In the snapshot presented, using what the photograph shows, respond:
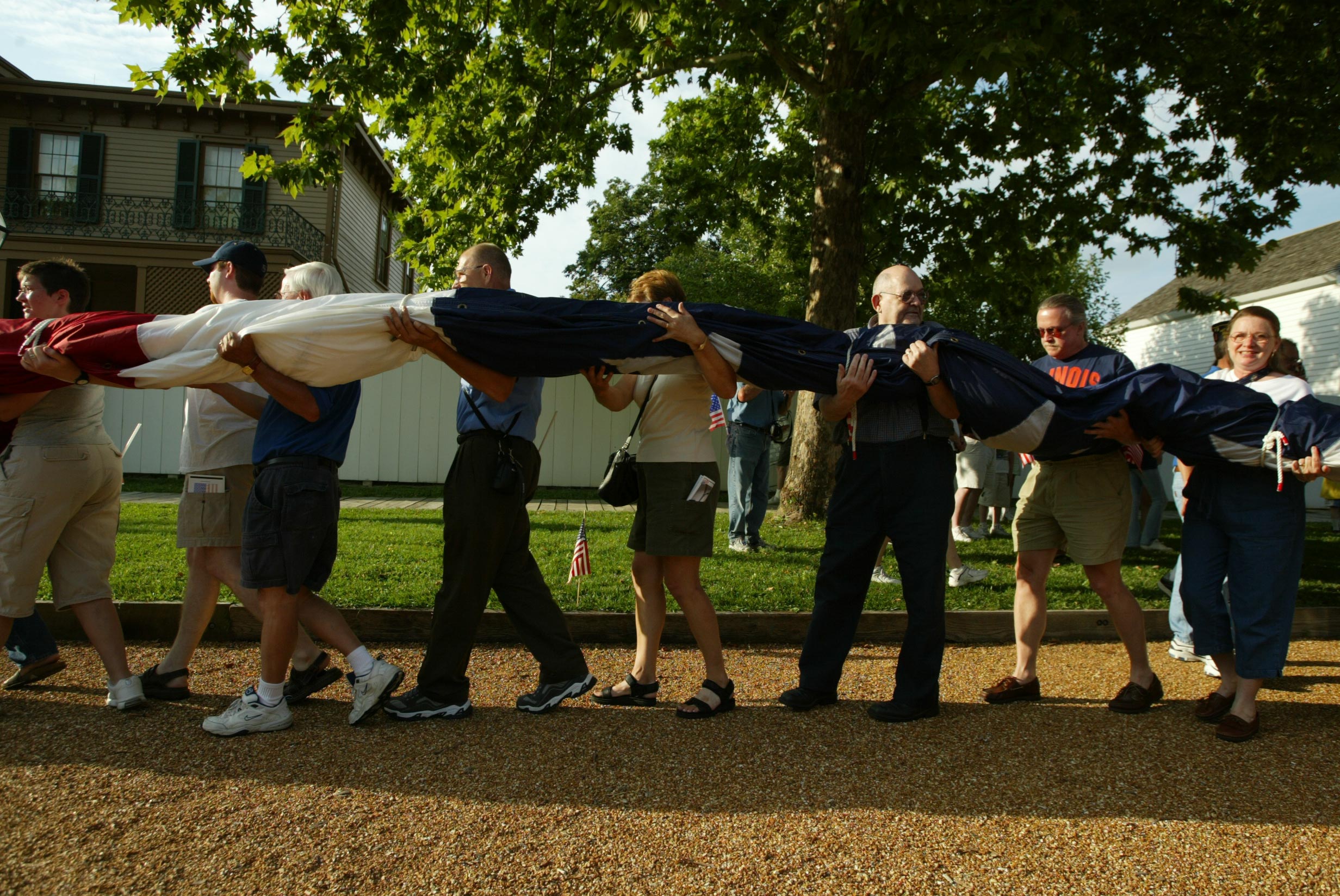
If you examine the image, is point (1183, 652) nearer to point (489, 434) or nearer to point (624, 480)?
point (624, 480)

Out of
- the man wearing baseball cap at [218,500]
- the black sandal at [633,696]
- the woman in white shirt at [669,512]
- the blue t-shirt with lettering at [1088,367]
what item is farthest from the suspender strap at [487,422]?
the blue t-shirt with lettering at [1088,367]

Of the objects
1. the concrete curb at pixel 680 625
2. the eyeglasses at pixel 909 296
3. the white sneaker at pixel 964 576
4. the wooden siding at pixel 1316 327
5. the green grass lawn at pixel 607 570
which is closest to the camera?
the eyeglasses at pixel 909 296

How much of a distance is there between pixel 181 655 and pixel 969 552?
24.4 ft

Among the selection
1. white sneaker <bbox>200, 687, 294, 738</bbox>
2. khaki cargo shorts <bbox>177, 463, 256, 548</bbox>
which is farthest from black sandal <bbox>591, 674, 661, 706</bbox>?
khaki cargo shorts <bbox>177, 463, 256, 548</bbox>

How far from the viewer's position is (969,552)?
9539 millimetres

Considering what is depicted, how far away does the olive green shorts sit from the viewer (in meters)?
4.43

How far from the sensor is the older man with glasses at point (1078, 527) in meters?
4.70

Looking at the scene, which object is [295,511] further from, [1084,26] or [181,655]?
[1084,26]

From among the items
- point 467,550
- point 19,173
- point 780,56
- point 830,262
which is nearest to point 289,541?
point 467,550

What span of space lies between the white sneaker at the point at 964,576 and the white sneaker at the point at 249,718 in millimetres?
5200

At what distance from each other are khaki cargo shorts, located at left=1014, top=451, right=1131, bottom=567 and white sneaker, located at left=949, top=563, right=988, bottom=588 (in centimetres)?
255

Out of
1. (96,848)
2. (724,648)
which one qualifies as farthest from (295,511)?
(724,648)

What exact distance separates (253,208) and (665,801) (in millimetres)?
24490

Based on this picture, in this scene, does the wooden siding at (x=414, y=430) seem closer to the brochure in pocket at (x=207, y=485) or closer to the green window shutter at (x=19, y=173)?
the green window shutter at (x=19, y=173)
